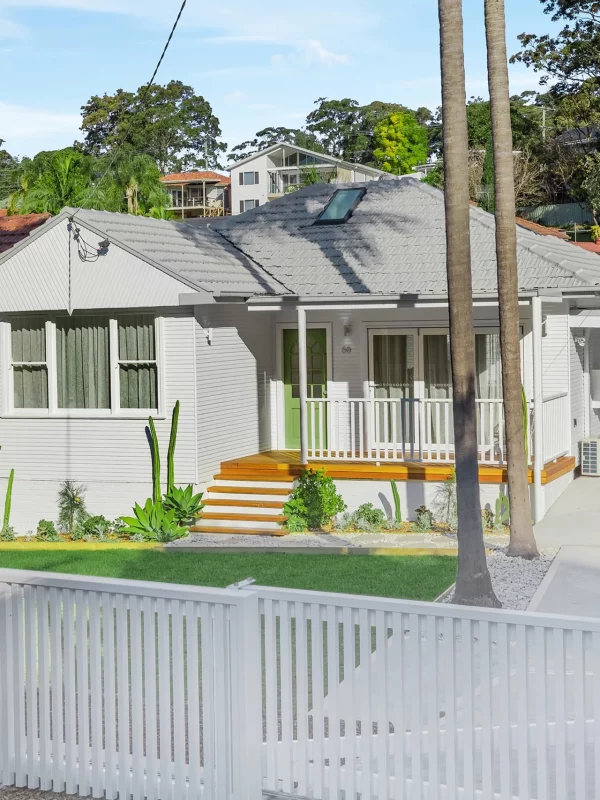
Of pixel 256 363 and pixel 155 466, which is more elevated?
pixel 256 363

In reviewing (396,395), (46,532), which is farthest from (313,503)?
(46,532)

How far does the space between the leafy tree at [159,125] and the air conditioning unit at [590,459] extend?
209 ft

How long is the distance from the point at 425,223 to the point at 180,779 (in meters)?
14.7

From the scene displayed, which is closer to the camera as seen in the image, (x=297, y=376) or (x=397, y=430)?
(x=397, y=430)

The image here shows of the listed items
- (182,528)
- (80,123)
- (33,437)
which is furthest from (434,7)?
(80,123)

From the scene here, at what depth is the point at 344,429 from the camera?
17391 mm

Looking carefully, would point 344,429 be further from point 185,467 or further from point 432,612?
point 432,612

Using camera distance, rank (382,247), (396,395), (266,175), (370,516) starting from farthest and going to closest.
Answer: (266,175) < (382,247) < (396,395) < (370,516)

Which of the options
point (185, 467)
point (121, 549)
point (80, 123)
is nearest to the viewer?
point (121, 549)

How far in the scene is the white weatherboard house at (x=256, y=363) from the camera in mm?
16469

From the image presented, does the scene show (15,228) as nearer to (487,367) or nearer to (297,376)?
(297,376)

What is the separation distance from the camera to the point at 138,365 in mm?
16922

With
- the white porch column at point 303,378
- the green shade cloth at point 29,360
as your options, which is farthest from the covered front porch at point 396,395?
the green shade cloth at point 29,360

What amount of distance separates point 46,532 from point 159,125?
77.8 meters
